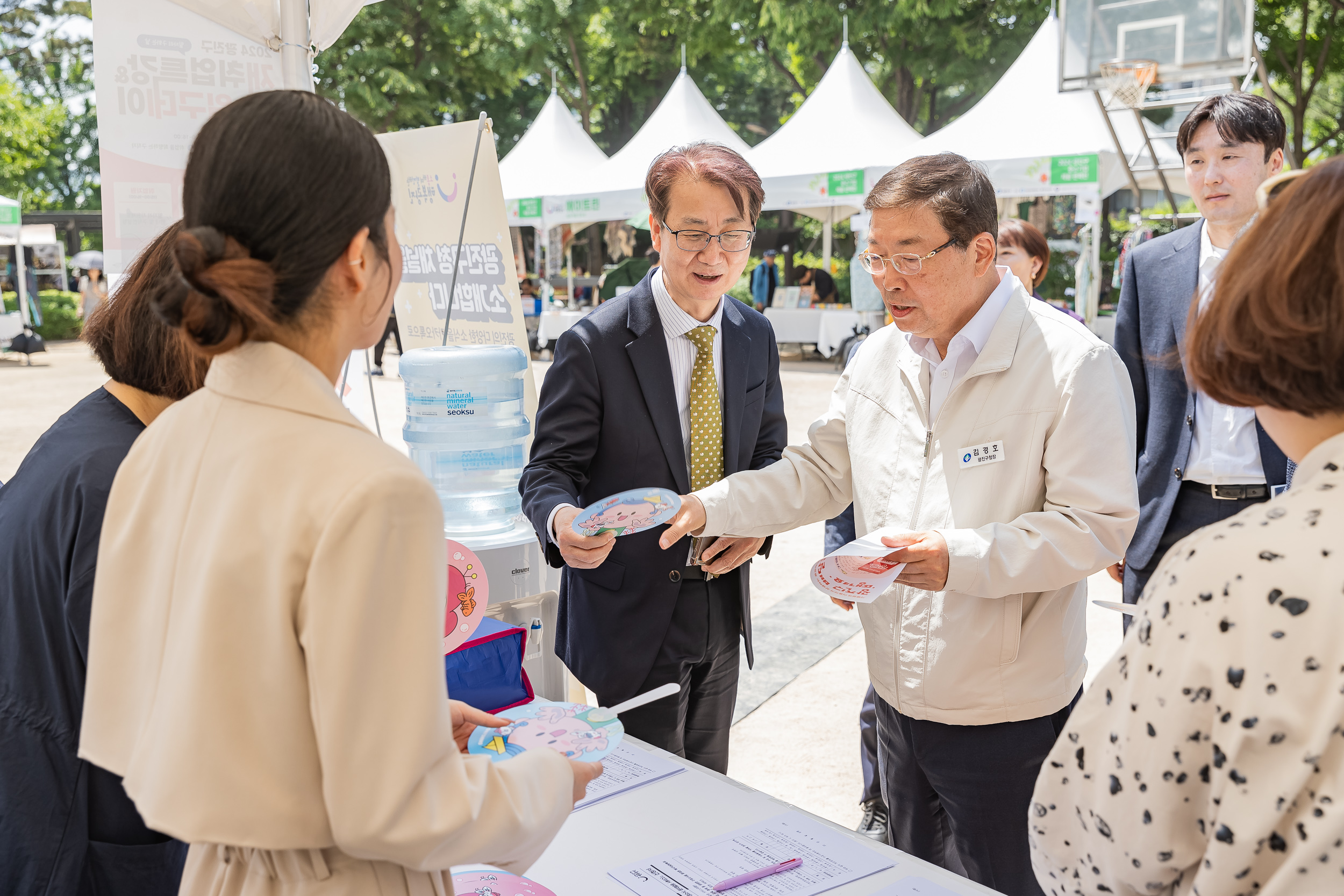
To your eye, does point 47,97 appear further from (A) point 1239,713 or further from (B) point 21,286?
(A) point 1239,713

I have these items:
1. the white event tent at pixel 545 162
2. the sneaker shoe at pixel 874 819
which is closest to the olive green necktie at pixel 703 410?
the sneaker shoe at pixel 874 819

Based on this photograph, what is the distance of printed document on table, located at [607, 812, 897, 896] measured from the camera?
146cm

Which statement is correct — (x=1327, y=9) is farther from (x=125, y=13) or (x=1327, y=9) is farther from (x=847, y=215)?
(x=125, y=13)

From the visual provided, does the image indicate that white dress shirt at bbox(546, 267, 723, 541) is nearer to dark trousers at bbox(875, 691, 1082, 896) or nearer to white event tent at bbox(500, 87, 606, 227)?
dark trousers at bbox(875, 691, 1082, 896)

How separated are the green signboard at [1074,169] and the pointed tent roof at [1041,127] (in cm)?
6

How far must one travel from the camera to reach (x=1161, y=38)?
9211 mm

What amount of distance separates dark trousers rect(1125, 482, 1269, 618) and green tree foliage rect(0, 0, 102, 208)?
2192cm

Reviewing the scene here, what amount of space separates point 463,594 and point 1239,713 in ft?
4.86

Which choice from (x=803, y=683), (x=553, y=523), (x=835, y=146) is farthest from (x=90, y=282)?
(x=553, y=523)

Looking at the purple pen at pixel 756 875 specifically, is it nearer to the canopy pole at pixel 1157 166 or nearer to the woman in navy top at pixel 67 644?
the woman in navy top at pixel 67 644

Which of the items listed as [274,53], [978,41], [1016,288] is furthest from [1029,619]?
[978,41]

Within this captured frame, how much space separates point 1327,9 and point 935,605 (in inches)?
664

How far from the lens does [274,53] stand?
9.16ft

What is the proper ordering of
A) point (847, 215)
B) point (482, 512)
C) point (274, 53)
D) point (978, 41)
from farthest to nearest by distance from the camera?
point (978, 41) → point (847, 215) → point (482, 512) → point (274, 53)
